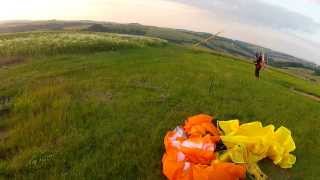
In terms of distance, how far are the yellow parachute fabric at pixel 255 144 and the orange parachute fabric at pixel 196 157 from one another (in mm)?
581

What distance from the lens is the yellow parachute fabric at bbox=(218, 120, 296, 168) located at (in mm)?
19078

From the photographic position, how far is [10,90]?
104ft

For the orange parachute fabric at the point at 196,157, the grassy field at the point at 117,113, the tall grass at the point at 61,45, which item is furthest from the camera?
the tall grass at the point at 61,45

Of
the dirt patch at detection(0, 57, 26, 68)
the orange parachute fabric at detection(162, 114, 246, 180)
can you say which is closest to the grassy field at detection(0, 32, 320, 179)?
the orange parachute fabric at detection(162, 114, 246, 180)

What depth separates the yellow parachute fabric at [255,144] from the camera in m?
19.1

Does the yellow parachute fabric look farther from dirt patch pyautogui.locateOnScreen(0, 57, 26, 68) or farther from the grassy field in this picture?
dirt patch pyautogui.locateOnScreen(0, 57, 26, 68)

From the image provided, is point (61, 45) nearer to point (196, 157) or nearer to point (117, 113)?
point (117, 113)

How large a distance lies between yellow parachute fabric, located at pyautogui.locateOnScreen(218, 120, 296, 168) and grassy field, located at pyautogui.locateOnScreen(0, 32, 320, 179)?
54cm

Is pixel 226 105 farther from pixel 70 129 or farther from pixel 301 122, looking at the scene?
pixel 70 129

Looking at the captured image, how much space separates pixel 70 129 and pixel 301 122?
483 inches

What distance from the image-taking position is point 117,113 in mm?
26078

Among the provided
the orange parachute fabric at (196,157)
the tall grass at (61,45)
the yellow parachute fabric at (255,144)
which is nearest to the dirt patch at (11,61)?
the tall grass at (61,45)

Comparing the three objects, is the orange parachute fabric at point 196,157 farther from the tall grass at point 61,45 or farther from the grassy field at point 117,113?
the tall grass at point 61,45

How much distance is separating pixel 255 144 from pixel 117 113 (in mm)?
8784
